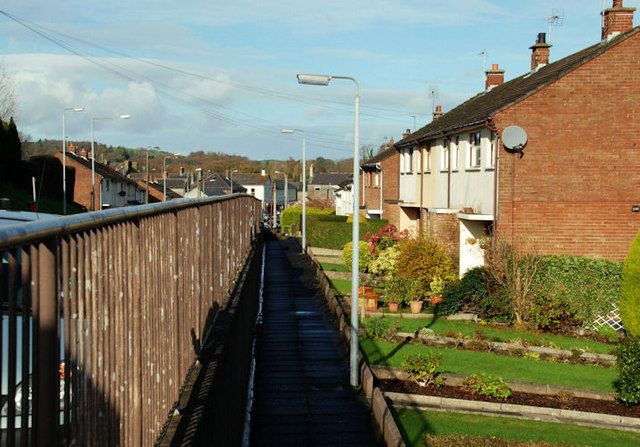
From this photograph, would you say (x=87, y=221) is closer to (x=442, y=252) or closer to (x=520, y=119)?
(x=520, y=119)

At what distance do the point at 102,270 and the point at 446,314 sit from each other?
19.2 metres

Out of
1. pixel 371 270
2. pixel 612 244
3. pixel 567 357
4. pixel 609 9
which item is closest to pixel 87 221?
pixel 567 357

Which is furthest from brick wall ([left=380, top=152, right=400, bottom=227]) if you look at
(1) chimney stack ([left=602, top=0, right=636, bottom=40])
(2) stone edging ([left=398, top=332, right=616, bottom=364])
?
(2) stone edging ([left=398, top=332, right=616, bottom=364])

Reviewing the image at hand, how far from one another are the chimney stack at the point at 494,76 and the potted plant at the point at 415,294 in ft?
50.2

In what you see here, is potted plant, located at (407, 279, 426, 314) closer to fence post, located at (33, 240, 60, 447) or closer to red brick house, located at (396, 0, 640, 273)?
red brick house, located at (396, 0, 640, 273)

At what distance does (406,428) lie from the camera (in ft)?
38.9

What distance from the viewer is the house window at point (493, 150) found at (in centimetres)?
2101

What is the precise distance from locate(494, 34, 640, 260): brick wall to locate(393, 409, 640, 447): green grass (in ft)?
30.6

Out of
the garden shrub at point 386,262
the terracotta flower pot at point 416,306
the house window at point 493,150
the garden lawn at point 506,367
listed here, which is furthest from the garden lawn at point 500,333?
the garden shrub at point 386,262

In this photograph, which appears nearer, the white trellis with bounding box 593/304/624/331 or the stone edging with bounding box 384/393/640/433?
the stone edging with bounding box 384/393/640/433

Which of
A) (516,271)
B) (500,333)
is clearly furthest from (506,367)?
(516,271)

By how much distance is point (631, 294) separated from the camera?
18.0m

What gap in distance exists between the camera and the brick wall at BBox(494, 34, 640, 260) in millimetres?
20797

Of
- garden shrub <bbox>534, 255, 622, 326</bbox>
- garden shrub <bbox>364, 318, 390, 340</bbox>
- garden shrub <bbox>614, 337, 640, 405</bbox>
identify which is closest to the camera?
garden shrub <bbox>614, 337, 640, 405</bbox>
